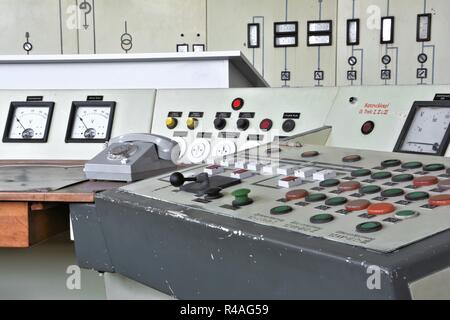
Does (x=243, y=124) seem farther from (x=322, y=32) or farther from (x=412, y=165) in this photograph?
(x=322, y=32)

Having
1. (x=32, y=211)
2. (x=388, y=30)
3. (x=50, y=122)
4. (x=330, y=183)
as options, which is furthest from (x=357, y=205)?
(x=388, y=30)

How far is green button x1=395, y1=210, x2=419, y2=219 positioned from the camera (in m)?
0.75

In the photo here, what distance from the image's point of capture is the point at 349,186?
90cm

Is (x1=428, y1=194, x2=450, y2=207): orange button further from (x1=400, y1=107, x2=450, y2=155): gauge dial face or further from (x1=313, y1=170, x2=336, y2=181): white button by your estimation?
(x1=400, y1=107, x2=450, y2=155): gauge dial face

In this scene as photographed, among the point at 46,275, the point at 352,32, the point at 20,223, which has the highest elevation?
the point at 352,32

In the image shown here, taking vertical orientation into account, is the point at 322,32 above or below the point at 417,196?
above

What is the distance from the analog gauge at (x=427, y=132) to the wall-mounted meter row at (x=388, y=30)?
7.87 feet

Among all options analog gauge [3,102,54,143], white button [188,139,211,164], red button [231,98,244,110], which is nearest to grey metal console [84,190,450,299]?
white button [188,139,211,164]

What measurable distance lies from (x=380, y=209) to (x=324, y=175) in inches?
8.7

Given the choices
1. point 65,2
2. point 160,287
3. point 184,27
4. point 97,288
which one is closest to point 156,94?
point 97,288

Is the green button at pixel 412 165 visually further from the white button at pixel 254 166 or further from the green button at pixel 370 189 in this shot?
the white button at pixel 254 166

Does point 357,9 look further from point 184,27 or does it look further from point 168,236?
point 168,236

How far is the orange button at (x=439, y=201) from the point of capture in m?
0.78

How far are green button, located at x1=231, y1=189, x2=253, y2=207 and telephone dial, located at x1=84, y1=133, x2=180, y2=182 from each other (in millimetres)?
503
